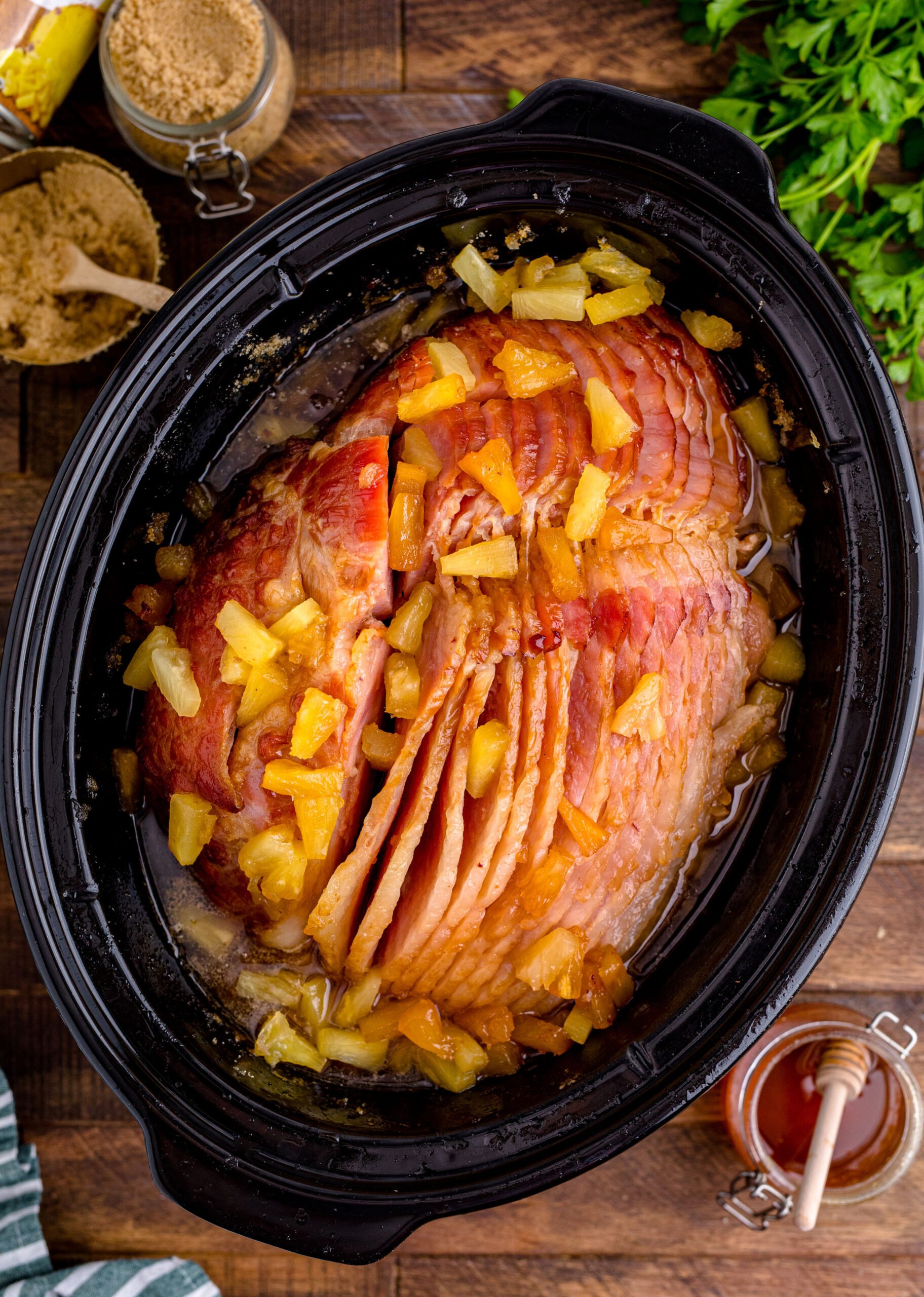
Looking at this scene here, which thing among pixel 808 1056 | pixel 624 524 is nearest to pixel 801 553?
pixel 624 524

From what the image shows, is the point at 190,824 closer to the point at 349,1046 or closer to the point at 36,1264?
the point at 349,1046

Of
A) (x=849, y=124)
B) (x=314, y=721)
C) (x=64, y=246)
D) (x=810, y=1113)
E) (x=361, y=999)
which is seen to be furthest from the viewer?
(x=810, y=1113)

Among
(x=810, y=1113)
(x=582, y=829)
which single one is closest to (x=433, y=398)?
(x=582, y=829)

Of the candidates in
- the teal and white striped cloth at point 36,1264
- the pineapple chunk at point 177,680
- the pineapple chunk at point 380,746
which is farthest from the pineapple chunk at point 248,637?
the teal and white striped cloth at point 36,1264

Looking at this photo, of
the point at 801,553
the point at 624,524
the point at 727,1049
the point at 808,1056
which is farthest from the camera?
the point at 808,1056

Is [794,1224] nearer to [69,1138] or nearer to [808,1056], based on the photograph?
[808,1056]

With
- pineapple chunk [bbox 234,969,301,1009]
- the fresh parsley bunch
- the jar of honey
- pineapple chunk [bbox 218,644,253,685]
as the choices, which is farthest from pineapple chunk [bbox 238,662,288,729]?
the fresh parsley bunch

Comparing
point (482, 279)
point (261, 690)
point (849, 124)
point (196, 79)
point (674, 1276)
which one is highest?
point (849, 124)
